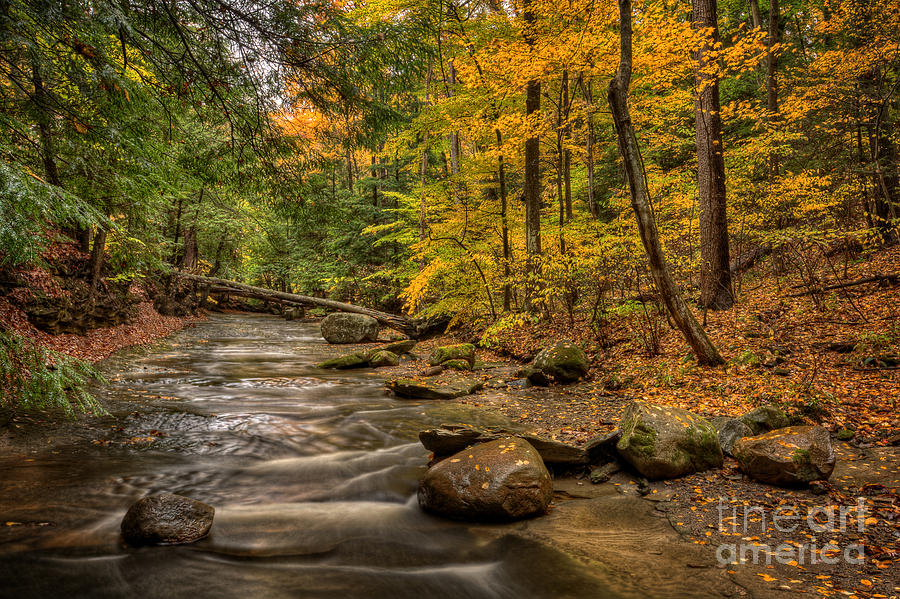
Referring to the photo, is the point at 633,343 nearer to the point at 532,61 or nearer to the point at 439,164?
the point at 532,61

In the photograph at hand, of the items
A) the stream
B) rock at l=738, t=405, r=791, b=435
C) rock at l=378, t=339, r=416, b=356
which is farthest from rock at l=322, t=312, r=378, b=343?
rock at l=738, t=405, r=791, b=435

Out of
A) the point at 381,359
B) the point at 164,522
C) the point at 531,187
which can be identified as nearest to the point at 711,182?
the point at 531,187

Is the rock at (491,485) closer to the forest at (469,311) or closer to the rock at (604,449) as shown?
the forest at (469,311)

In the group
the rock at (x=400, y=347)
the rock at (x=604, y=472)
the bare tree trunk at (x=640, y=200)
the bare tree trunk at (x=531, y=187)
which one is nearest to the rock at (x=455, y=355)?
the bare tree trunk at (x=531, y=187)

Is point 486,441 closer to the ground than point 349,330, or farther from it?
closer to the ground

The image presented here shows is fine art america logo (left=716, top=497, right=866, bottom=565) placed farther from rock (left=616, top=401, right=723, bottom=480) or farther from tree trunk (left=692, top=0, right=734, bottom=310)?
tree trunk (left=692, top=0, right=734, bottom=310)

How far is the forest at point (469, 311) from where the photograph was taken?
3607 millimetres

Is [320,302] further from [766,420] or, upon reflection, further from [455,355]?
[766,420]

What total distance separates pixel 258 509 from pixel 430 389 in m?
4.23

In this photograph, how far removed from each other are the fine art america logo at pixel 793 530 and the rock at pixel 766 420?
1254 mm

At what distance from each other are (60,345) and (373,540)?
9272mm

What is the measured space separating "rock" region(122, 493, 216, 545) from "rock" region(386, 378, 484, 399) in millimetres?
4689

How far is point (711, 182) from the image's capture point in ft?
30.2

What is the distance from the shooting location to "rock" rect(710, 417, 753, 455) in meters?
4.58
